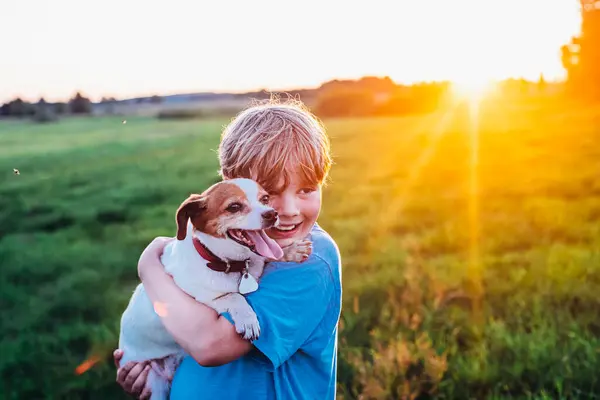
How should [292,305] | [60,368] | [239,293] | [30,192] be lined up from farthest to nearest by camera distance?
[30,192] < [60,368] < [239,293] < [292,305]

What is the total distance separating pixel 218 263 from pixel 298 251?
0.39 metres

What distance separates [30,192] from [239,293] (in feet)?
30.8

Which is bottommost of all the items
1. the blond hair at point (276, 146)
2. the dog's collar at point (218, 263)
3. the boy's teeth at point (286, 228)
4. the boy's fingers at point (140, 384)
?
the boy's fingers at point (140, 384)

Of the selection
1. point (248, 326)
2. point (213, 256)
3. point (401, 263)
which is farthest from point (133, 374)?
point (401, 263)

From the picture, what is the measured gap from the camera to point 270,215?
2.28 meters

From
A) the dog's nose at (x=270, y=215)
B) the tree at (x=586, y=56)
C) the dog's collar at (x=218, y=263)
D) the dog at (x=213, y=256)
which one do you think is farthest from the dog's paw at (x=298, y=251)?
the tree at (x=586, y=56)

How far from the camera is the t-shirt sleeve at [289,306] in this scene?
1.97 metres

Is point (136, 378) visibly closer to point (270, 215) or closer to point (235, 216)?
point (235, 216)

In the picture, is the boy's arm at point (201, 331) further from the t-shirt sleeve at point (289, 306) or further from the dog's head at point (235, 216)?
the dog's head at point (235, 216)

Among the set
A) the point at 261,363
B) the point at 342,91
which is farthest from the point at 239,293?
the point at 342,91

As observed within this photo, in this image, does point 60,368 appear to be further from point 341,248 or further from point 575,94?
point 575,94

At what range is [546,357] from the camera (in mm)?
4004

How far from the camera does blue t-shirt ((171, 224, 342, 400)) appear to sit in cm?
200

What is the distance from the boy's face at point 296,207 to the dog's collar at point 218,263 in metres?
0.21
